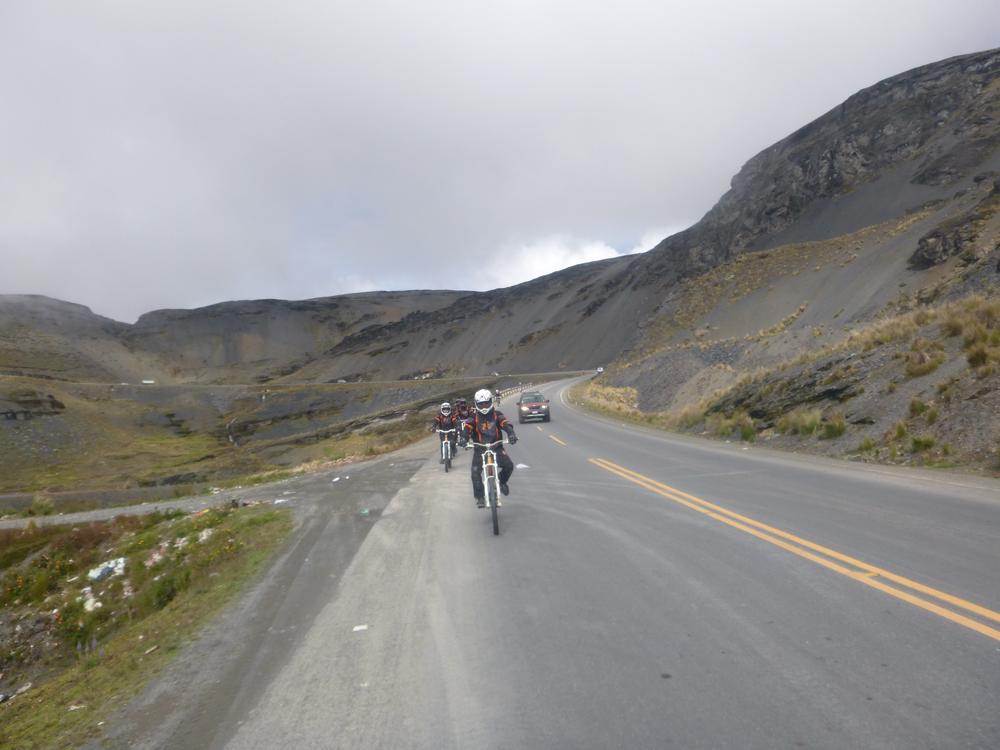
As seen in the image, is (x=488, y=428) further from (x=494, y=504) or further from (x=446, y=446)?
(x=446, y=446)

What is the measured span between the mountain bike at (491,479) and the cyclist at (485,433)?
0.26 ft

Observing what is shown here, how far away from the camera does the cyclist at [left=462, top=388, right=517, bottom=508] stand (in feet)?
30.1

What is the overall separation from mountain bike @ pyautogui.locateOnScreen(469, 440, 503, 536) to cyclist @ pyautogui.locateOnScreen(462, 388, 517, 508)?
8 centimetres

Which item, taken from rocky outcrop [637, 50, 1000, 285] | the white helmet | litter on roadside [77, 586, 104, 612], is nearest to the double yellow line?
the white helmet

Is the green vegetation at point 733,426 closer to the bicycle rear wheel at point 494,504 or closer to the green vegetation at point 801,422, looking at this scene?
the green vegetation at point 801,422

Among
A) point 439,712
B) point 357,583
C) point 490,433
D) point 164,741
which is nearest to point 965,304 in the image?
point 490,433

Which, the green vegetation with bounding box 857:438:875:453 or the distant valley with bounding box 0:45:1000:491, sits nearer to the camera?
the green vegetation with bounding box 857:438:875:453

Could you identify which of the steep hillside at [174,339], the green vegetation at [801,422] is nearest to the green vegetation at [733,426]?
the green vegetation at [801,422]

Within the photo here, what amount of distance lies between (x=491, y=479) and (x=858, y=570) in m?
4.54

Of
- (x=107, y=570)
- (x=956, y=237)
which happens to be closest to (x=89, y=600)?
(x=107, y=570)

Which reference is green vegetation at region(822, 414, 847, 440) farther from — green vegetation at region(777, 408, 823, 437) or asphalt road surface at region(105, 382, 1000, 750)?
asphalt road surface at region(105, 382, 1000, 750)

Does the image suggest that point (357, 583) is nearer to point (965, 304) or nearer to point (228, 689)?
point (228, 689)

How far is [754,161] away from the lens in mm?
88188

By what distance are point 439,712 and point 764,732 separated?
5.85 ft
